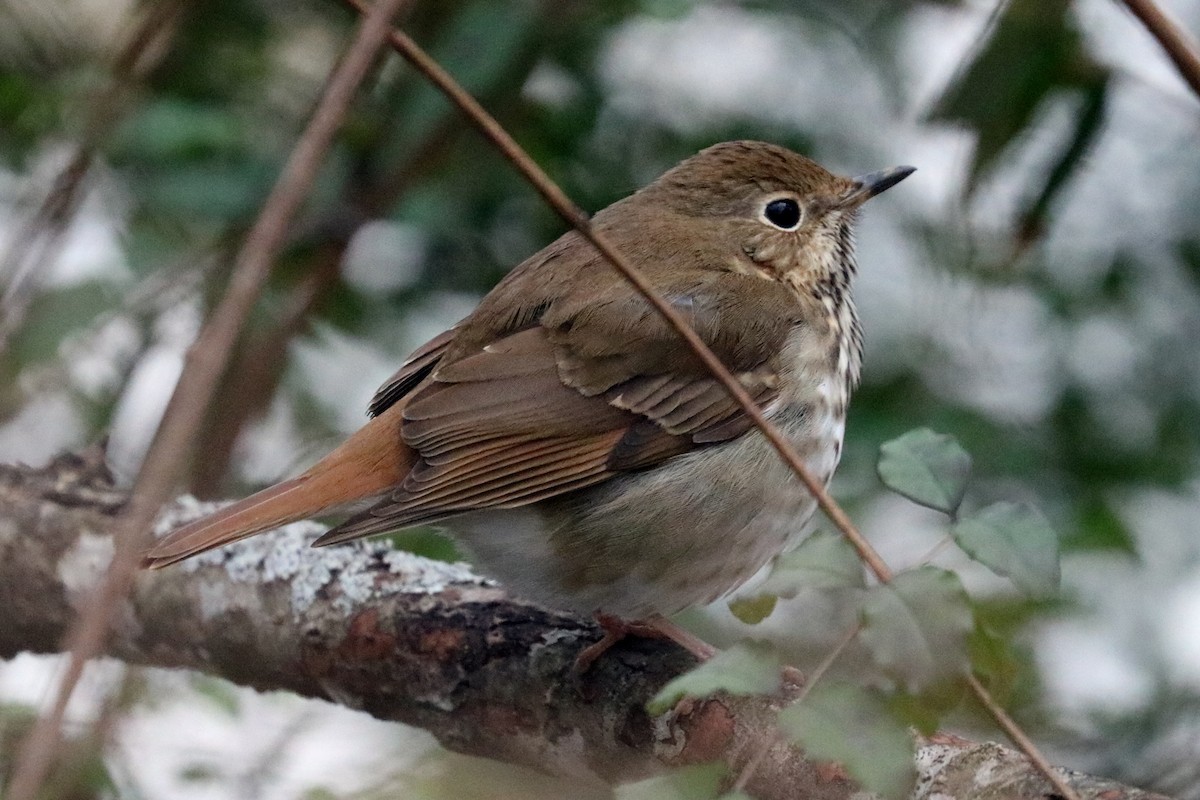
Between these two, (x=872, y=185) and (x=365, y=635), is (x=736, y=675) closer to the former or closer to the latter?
(x=365, y=635)

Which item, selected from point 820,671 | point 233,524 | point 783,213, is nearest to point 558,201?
point 820,671

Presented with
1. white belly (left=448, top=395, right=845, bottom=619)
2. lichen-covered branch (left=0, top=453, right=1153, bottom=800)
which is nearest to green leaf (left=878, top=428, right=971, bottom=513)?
lichen-covered branch (left=0, top=453, right=1153, bottom=800)

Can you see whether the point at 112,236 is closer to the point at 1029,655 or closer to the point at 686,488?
the point at 686,488

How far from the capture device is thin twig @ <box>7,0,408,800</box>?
3.93 ft

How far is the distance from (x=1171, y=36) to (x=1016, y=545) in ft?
2.02

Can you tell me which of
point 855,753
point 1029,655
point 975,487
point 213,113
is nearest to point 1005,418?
point 975,487

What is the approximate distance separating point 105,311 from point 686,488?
57.0 inches

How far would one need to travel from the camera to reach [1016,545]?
1710 millimetres

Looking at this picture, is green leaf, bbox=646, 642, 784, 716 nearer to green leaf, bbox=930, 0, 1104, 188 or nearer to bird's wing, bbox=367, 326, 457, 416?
green leaf, bbox=930, 0, 1104, 188

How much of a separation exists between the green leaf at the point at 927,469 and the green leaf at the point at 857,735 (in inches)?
15.1

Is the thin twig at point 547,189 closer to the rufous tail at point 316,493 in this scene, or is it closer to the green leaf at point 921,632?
the green leaf at point 921,632

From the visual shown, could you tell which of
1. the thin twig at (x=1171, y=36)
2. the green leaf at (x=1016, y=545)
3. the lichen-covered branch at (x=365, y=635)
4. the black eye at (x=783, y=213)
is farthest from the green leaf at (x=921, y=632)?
the black eye at (x=783, y=213)

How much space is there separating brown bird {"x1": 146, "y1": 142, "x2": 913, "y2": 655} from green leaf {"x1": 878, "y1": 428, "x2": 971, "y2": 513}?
1081 mm

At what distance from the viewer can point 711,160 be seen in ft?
12.0
